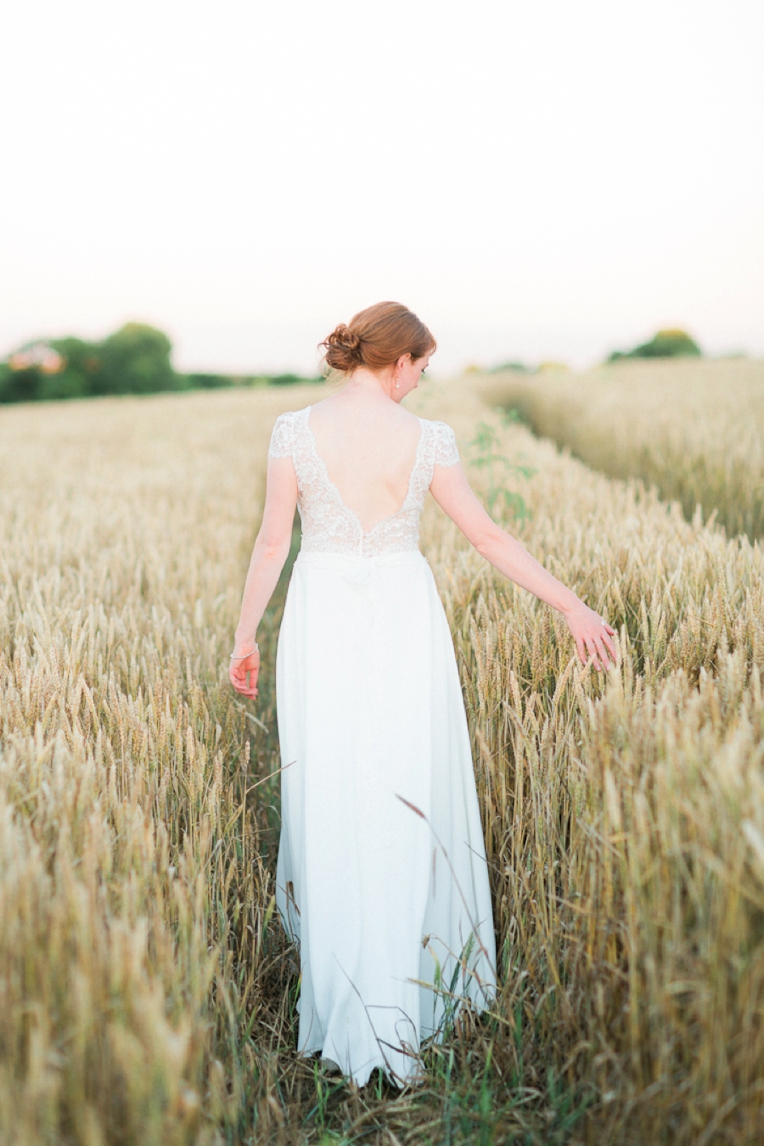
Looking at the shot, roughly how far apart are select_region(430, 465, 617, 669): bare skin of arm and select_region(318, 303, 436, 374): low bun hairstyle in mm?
345

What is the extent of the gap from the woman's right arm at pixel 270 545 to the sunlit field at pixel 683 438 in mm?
2455

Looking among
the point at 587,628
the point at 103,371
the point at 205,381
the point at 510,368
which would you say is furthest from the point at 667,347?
the point at 587,628

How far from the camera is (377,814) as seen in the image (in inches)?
78.1

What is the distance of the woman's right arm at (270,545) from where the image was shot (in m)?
2.08

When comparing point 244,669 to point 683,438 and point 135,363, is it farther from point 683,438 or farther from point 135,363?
point 135,363

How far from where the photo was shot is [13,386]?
50.7 meters

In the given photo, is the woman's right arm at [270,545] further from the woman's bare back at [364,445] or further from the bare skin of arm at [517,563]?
the bare skin of arm at [517,563]

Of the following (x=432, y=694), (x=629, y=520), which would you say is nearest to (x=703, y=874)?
(x=432, y=694)

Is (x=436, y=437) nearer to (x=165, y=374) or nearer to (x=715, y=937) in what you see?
(x=715, y=937)

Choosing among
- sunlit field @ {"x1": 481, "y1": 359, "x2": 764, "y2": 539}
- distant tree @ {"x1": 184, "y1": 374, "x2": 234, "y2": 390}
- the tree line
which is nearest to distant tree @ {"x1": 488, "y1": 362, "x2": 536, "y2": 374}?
sunlit field @ {"x1": 481, "y1": 359, "x2": 764, "y2": 539}

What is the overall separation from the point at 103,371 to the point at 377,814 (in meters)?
61.6

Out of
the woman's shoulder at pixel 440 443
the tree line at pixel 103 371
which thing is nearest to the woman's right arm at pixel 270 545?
the woman's shoulder at pixel 440 443

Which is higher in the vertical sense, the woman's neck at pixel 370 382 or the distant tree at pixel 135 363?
the distant tree at pixel 135 363

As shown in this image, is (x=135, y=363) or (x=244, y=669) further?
(x=135, y=363)
